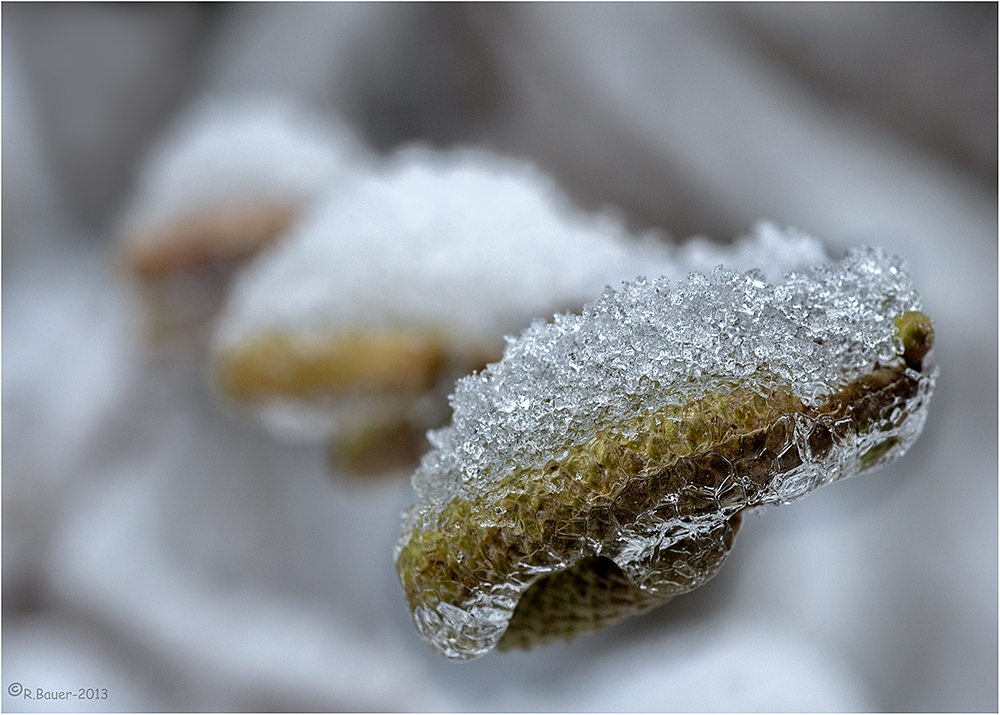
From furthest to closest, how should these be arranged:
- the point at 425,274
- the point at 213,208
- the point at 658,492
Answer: the point at 213,208 < the point at 425,274 < the point at 658,492

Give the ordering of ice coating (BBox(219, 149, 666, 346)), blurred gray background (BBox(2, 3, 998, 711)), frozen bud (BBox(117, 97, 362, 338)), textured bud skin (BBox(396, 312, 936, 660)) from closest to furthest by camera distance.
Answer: textured bud skin (BBox(396, 312, 936, 660)) → ice coating (BBox(219, 149, 666, 346)) → blurred gray background (BBox(2, 3, 998, 711)) → frozen bud (BBox(117, 97, 362, 338))

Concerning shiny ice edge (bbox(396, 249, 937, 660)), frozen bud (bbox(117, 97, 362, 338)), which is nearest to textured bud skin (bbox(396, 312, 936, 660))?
shiny ice edge (bbox(396, 249, 937, 660))

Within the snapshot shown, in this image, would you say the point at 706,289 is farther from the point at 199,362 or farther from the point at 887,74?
the point at 199,362

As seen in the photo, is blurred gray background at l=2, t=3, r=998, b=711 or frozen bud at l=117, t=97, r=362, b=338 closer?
blurred gray background at l=2, t=3, r=998, b=711

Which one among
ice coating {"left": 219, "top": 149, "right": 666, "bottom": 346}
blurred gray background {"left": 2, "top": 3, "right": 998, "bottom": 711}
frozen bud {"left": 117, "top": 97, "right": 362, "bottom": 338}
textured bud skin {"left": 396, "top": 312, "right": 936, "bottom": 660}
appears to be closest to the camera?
textured bud skin {"left": 396, "top": 312, "right": 936, "bottom": 660}

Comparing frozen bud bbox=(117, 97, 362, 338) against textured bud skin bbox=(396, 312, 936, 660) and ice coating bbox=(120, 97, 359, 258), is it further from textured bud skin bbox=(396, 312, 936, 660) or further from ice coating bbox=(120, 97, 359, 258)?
textured bud skin bbox=(396, 312, 936, 660)

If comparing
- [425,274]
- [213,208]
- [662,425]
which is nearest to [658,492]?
[662,425]

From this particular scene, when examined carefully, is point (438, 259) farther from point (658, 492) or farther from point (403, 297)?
point (658, 492)
